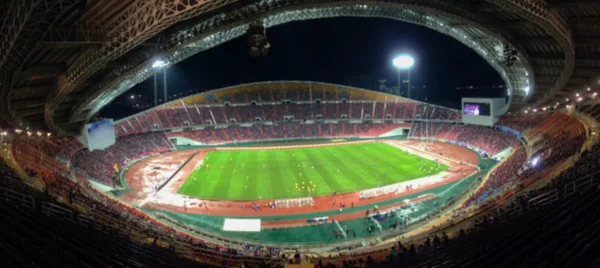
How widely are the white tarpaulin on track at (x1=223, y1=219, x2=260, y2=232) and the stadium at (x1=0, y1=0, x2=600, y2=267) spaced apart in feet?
0.51

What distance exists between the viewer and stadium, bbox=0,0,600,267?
14117mm

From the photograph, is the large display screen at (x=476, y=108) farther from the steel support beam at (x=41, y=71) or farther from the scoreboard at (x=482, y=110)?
the steel support beam at (x=41, y=71)

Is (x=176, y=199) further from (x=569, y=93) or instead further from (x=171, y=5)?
(x=569, y=93)

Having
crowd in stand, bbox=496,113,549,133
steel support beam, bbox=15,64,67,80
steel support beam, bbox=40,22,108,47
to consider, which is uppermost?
steel support beam, bbox=40,22,108,47

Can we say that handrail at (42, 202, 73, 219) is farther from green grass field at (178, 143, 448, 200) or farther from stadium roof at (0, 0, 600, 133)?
green grass field at (178, 143, 448, 200)

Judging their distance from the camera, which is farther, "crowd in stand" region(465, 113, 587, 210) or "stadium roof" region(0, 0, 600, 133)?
"crowd in stand" region(465, 113, 587, 210)

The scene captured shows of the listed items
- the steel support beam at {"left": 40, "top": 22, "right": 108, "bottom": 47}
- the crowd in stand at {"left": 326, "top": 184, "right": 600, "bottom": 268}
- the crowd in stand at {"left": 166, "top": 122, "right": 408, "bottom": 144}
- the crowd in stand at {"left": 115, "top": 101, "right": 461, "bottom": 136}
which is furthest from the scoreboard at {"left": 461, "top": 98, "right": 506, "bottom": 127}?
the steel support beam at {"left": 40, "top": 22, "right": 108, "bottom": 47}

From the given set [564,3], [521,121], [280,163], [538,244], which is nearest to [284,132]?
[280,163]

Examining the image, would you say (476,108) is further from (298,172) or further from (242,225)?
(242,225)

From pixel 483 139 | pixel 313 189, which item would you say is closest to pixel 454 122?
pixel 483 139

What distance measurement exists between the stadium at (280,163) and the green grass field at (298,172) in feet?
1.16

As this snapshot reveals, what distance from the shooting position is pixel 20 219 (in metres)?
13.3

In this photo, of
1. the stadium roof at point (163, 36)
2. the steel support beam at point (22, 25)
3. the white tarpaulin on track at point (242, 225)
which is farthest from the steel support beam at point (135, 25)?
the white tarpaulin on track at point (242, 225)

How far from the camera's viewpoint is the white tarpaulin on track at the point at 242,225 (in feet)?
98.2
